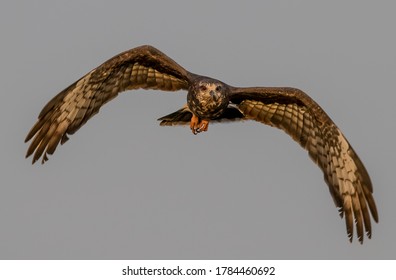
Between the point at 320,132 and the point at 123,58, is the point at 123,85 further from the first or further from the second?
the point at 320,132

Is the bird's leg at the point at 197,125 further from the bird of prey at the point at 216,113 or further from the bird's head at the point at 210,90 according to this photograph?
the bird's head at the point at 210,90

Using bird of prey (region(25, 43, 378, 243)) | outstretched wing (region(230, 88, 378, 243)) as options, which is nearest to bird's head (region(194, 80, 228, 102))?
bird of prey (region(25, 43, 378, 243))

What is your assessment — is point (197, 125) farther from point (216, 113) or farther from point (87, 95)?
point (87, 95)

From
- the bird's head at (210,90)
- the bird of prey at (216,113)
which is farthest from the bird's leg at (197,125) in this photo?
the bird's head at (210,90)

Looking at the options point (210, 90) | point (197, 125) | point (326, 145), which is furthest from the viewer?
point (197, 125)

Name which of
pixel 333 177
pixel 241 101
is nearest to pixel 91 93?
pixel 241 101

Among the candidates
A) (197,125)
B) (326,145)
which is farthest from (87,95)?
(326,145)

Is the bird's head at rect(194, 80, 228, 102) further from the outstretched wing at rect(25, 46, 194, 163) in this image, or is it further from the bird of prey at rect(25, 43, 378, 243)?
the outstretched wing at rect(25, 46, 194, 163)
